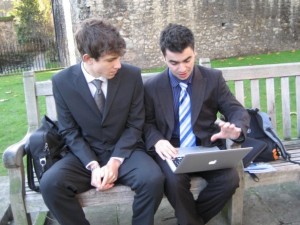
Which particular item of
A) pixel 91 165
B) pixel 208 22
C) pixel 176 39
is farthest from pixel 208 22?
pixel 91 165

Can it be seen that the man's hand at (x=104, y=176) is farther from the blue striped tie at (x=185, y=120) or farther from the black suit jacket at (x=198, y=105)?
the blue striped tie at (x=185, y=120)

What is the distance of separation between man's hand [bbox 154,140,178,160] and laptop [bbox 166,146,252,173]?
42 millimetres

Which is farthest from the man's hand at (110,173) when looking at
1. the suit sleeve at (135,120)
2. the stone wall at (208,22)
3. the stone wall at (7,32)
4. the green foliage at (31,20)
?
the stone wall at (7,32)

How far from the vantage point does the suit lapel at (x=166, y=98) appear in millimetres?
3125

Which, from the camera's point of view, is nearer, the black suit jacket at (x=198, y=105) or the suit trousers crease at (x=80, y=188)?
the suit trousers crease at (x=80, y=188)

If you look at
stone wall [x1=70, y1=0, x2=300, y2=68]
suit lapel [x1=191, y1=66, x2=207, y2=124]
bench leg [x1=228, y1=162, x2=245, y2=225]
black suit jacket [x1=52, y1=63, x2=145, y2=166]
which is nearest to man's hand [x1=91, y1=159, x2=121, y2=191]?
black suit jacket [x1=52, y1=63, x2=145, y2=166]

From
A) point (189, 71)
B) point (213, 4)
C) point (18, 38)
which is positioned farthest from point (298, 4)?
point (18, 38)

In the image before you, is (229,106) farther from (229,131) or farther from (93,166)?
(93,166)

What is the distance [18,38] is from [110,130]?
2422 centimetres

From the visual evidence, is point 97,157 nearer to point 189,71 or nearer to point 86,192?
point 86,192

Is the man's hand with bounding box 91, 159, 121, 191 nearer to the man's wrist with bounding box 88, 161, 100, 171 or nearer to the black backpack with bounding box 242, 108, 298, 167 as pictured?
the man's wrist with bounding box 88, 161, 100, 171

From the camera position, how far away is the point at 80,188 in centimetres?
280

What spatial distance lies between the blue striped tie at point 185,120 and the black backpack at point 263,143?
432mm

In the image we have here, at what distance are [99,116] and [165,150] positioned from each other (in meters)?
0.55
